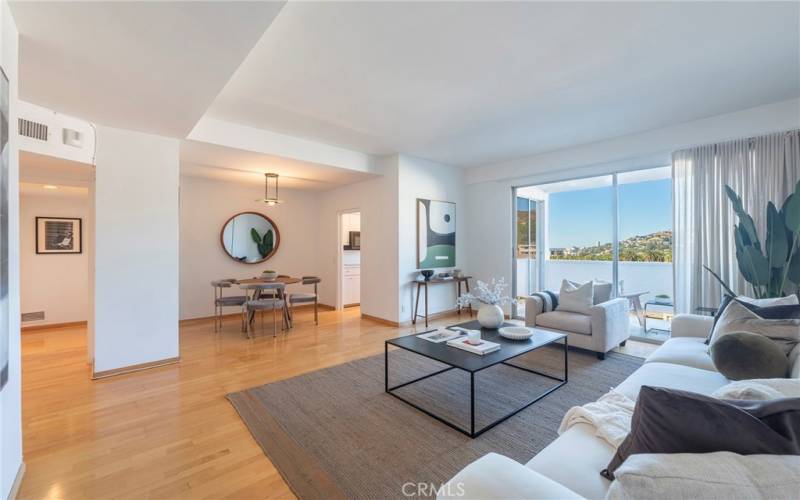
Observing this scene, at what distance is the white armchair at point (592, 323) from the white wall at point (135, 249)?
13.7 feet

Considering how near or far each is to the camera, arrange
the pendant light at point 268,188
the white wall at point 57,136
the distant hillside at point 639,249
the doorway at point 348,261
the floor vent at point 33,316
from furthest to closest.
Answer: the doorway at point 348,261 < the pendant light at point 268,188 < the floor vent at point 33,316 < the distant hillside at point 639,249 < the white wall at point 57,136

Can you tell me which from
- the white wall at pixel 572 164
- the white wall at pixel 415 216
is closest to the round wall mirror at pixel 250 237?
the white wall at pixel 415 216

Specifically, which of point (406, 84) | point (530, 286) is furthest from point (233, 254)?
point (530, 286)

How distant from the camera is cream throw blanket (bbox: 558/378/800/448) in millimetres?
1088

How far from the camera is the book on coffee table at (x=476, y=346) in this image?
249cm

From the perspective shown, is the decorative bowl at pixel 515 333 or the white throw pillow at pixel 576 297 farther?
the white throw pillow at pixel 576 297

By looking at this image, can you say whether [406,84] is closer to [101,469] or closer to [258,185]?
[101,469]

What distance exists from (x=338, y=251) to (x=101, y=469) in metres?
4.90

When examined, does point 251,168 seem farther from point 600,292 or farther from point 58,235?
point 600,292

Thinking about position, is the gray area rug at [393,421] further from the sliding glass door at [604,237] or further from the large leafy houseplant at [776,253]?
the sliding glass door at [604,237]

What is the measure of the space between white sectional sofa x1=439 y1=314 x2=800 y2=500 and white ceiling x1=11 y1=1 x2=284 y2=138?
2174 mm

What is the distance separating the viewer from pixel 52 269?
193 inches

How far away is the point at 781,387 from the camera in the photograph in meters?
1.17

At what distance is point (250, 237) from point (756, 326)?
6.52 metres
